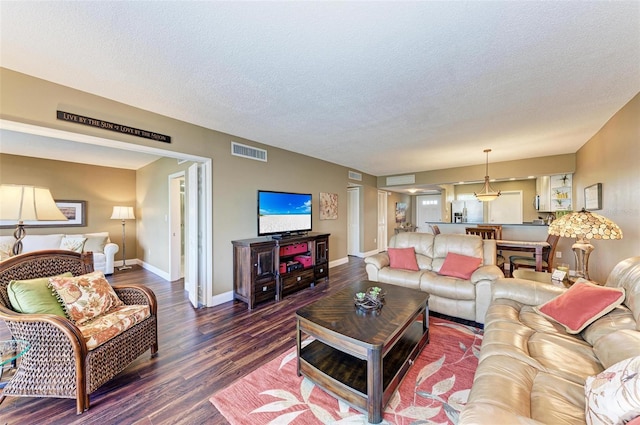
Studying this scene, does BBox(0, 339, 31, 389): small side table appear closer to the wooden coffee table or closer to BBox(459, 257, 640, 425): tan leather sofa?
the wooden coffee table

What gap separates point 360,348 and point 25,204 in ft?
8.45

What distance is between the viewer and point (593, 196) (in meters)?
3.56

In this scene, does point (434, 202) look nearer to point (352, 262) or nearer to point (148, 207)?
point (352, 262)

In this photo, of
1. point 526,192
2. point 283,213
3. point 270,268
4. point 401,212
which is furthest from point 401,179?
point 270,268

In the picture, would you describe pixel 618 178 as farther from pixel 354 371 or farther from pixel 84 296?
pixel 84 296

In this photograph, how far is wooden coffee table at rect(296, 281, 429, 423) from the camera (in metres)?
1.48

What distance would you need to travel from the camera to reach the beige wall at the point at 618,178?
248 cm

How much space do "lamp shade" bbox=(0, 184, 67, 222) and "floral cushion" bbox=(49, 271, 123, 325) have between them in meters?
0.50

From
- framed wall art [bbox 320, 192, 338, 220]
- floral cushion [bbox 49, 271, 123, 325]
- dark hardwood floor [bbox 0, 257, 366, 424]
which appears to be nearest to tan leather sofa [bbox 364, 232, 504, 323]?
dark hardwood floor [bbox 0, 257, 366, 424]

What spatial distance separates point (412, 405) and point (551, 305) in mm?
1372

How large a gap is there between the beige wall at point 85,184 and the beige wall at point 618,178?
8.72m

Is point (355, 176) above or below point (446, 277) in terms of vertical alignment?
above

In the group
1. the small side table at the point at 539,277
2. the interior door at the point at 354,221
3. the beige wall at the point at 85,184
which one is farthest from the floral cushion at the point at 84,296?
the interior door at the point at 354,221

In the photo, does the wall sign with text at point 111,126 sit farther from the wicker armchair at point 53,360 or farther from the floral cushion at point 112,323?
the floral cushion at point 112,323
